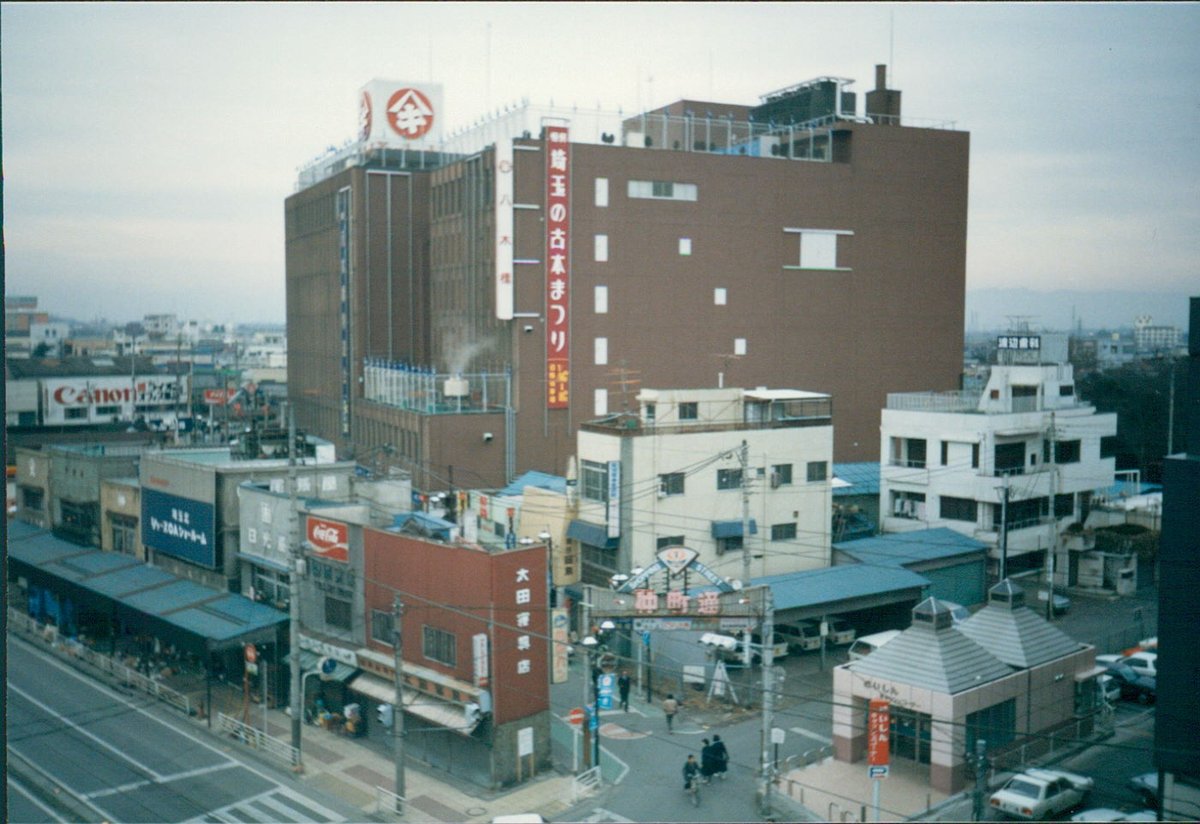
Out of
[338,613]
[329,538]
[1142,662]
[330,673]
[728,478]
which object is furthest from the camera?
[728,478]

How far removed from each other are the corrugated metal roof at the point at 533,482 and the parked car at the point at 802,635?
31.8ft

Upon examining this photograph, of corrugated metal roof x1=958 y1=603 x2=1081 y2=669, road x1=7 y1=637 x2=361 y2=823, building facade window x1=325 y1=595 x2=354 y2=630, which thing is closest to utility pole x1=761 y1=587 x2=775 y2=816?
corrugated metal roof x1=958 y1=603 x2=1081 y2=669

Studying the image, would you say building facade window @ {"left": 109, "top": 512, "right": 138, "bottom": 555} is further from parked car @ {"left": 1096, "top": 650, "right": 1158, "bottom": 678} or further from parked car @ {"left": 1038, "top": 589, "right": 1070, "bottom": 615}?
parked car @ {"left": 1096, "top": 650, "right": 1158, "bottom": 678}

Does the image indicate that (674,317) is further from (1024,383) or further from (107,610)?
(107,610)

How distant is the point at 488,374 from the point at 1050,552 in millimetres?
20440

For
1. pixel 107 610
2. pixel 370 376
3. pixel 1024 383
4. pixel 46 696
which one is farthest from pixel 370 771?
pixel 370 376

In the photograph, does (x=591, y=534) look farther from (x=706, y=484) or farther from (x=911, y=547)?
(x=911, y=547)

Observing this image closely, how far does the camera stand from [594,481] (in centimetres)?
2750

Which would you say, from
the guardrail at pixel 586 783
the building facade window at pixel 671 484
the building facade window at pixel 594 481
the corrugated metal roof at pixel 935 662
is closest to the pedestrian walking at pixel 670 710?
the guardrail at pixel 586 783

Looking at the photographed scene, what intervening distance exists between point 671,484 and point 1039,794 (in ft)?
41.7

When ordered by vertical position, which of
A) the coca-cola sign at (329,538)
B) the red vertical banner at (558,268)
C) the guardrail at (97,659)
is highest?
the red vertical banner at (558,268)

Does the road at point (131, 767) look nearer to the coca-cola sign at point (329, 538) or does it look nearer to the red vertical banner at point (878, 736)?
the coca-cola sign at point (329, 538)

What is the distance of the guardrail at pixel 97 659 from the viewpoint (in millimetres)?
23703

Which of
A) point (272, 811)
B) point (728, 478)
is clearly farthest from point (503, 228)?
point (272, 811)
